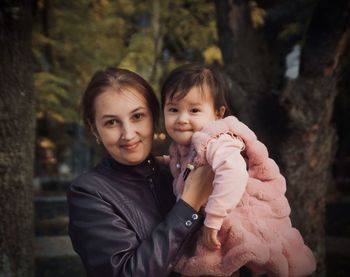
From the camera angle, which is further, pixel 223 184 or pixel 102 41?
pixel 102 41

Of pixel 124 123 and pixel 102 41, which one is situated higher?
pixel 102 41

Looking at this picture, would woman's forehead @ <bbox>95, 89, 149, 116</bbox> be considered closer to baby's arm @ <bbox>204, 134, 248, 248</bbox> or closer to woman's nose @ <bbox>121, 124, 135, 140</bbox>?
woman's nose @ <bbox>121, 124, 135, 140</bbox>

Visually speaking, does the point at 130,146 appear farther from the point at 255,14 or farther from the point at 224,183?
the point at 255,14

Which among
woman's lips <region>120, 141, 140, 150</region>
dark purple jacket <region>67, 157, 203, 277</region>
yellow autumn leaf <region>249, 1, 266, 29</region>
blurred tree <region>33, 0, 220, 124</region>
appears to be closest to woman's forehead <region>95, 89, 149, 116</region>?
woman's lips <region>120, 141, 140, 150</region>

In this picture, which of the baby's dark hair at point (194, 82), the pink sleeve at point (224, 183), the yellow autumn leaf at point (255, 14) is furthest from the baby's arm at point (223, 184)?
the yellow autumn leaf at point (255, 14)

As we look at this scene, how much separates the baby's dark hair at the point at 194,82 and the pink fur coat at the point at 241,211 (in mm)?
170

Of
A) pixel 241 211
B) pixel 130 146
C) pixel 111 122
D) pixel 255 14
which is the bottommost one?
pixel 241 211

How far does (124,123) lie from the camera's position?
1.90 metres

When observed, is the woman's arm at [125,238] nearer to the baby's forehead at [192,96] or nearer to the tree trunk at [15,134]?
the baby's forehead at [192,96]

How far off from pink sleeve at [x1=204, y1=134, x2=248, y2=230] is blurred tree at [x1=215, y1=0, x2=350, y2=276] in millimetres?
2514

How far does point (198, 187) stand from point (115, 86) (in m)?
0.57

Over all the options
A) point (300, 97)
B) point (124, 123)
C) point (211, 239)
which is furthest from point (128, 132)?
point (300, 97)

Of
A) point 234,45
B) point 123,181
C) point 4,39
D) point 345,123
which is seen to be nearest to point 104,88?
point 123,181

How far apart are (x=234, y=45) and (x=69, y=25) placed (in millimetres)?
6393
